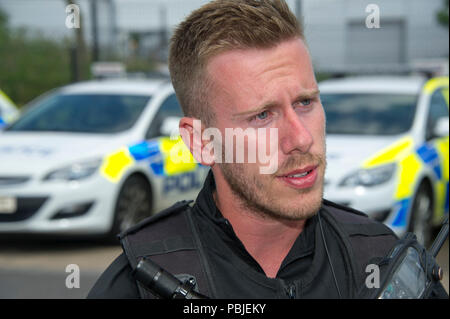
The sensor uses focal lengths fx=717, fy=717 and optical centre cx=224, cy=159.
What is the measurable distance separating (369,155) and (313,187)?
4.04 metres

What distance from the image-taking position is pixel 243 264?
167 centimetres

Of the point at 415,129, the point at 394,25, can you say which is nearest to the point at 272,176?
the point at 415,129

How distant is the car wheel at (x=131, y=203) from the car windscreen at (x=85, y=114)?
56cm

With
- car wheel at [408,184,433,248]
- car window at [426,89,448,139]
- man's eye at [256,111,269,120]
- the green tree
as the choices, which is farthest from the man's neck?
the green tree

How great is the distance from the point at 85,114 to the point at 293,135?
5.36 metres

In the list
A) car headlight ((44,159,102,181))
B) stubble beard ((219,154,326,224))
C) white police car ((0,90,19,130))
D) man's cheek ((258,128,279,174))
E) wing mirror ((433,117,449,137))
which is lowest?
car headlight ((44,159,102,181))

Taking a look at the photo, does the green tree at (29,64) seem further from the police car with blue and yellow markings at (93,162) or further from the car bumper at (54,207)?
the car bumper at (54,207)

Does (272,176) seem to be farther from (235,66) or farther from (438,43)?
(438,43)

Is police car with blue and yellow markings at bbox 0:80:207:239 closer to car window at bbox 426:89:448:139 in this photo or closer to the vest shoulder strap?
car window at bbox 426:89:448:139

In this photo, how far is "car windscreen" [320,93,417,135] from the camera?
614 centimetres

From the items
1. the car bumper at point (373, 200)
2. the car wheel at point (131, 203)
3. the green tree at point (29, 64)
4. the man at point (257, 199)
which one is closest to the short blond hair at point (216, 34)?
the man at point (257, 199)

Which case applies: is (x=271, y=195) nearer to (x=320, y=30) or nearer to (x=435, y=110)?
(x=435, y=110)

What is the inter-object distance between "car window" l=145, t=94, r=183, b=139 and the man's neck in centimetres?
476

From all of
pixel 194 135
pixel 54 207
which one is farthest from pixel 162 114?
pixel 194 135
